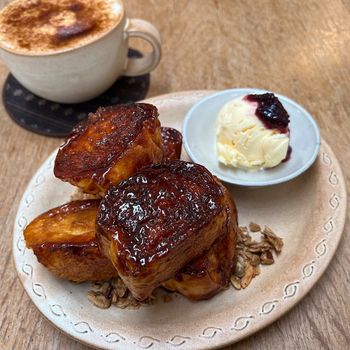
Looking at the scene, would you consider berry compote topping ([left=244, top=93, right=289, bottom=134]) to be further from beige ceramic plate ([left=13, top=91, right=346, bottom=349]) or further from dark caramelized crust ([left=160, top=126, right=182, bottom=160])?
dark caramelized crust ([left=160, top=126, right=182, bottom=160])

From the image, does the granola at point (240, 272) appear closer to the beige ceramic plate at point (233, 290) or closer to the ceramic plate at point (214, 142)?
the beige ceramic plate at point (233, 290)

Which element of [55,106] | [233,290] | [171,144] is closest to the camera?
[233,290]

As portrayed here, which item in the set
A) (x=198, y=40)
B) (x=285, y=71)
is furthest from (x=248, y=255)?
(x=198, y=40)

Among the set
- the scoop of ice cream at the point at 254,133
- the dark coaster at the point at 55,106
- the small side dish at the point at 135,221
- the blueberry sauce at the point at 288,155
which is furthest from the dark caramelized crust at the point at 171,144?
the dark coaster at the point at 55,106

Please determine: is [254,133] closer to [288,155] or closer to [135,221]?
[288,155]

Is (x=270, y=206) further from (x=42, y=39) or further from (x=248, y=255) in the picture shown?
(x=42, y=39)

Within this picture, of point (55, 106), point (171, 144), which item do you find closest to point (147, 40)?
point (55, 106)
